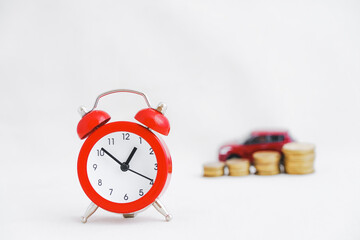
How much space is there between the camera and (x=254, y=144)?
155 inches

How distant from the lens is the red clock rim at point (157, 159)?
8.09 feet

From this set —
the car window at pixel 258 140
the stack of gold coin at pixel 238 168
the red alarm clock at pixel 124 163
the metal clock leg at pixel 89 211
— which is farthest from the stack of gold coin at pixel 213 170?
the metal clock leg at pixel 89 211

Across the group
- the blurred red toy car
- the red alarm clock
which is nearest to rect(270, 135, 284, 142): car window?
the blurred red toy car

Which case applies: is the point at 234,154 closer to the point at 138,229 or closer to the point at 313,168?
the point at 313,168

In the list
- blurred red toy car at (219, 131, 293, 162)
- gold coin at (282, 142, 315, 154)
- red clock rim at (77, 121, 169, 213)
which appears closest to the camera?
red clock rim at (77, 121, 169, 213)

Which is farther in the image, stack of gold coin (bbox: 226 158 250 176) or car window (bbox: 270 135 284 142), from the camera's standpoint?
car window (bbox: 270 135 284 142)

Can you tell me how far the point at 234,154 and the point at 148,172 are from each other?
158cm

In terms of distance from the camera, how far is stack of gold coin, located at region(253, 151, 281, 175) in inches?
147

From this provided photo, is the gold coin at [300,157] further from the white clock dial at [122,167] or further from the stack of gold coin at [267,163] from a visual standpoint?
the white clock dial at [122,167]

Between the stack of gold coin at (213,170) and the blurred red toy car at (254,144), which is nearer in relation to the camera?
the stack of gold coin at (213,170)

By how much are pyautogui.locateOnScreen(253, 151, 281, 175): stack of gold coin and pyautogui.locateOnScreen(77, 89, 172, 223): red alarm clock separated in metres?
1.39

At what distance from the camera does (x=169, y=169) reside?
252 centimetres

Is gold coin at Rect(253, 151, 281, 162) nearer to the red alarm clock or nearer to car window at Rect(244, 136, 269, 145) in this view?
car window at Rect(244, 136, 269, 145)

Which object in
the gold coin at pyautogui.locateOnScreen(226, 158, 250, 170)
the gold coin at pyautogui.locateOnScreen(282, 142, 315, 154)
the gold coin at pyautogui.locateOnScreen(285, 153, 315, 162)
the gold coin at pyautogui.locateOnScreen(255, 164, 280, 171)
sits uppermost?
the gold coin at pyautogui.locateOnScreen(282, 142, 315, 154)
